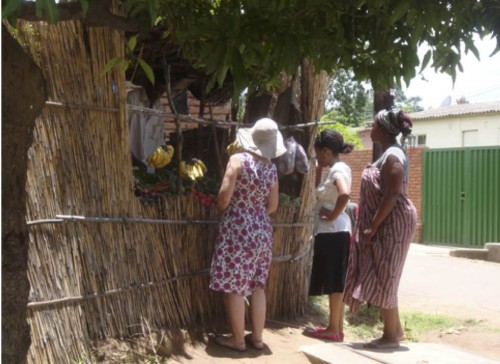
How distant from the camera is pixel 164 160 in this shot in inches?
213

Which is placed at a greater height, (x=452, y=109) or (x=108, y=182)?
(x=452, y=109)

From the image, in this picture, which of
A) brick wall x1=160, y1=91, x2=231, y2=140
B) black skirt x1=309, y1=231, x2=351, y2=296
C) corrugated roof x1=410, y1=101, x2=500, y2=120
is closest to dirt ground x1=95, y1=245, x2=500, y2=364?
black skirt x1=309, y1=231, x2=351, y2=296

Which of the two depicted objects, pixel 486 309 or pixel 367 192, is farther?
pixel 486 309

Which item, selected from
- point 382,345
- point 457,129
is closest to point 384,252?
point 382,345

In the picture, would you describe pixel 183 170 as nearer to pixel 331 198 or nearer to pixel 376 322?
pixel 331 198

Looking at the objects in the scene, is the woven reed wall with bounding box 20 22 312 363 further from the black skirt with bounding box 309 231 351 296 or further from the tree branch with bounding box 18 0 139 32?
the tree branch with bounding box 18 0 139 32

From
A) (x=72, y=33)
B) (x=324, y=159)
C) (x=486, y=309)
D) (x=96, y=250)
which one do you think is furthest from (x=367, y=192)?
(x=486, y=309)

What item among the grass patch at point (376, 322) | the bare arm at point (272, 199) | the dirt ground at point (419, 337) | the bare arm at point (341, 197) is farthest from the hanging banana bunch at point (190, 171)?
the grass patch at point (376, 322)

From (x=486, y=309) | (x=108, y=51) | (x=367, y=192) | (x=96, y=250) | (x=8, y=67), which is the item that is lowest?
(x=486, y=309)

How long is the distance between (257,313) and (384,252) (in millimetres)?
1261

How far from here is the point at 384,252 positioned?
166 inches

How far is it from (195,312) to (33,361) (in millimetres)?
1546

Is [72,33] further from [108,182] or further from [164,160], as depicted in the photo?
[164,160]

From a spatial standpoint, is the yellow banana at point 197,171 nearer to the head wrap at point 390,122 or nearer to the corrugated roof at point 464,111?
the head wrap at point 390,122
